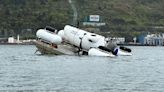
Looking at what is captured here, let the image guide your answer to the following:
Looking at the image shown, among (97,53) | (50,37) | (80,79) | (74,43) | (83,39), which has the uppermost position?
(50,37)

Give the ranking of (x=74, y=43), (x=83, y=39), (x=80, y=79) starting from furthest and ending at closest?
(x=74, y=43)
(x=83, y=39)
(x=80, y=79)

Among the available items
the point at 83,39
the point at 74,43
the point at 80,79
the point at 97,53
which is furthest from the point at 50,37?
the point at 80,79

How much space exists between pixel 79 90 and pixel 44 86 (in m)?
3.21

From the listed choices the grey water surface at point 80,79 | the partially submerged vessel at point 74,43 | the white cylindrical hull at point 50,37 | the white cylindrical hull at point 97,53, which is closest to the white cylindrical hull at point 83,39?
the partially submerged vessel at point 74,43

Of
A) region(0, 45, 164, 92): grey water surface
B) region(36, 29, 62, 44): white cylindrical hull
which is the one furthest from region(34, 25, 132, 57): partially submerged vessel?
region(0, 45, 164, 92): grey water surface

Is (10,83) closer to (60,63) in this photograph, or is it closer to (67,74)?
(67,74)

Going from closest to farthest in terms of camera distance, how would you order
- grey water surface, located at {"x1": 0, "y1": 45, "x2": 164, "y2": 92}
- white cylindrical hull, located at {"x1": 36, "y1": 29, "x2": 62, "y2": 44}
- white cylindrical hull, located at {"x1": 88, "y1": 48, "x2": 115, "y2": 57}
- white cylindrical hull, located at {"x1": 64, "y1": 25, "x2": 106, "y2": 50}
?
grey water surface, located at {"x1": 0, "y1": 45, "x2": 164, "y2": 92} → white cylindrical hull, located at {"x1": 88, "y1": 48, "x2": 115, "y2": 57} → white cylindrical hull, located at {"x1": 64, "y1": 25, "x2": 106, "y2": 50} → white cylindrical hull, located at {"x1": 36, "y1": 29, "x2": 62, "y2": 44}

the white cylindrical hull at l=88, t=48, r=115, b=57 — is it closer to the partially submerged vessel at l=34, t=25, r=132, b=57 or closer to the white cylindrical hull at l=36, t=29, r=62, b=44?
the partially submerged vessel at l=34, t=25, r=132, b=57

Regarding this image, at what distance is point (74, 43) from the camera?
321 ft

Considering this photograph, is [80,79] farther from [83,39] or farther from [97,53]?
[83,39]

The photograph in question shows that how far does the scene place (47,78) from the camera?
56500mm

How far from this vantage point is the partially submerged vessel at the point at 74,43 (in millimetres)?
95812

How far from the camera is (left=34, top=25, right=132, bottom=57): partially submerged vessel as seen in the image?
314ft

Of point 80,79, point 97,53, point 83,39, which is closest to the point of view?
point 80,79
